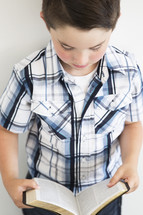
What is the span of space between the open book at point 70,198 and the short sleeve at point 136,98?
191 mm

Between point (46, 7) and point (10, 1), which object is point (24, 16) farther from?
point (46, 7)

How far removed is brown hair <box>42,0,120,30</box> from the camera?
519mm

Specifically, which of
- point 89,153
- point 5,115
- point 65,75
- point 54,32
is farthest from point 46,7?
point 89,153

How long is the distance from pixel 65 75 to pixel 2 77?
0.21 meters

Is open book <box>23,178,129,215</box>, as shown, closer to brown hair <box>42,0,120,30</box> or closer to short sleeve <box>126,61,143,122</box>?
short sleeve <box>126,61,143,122</box>

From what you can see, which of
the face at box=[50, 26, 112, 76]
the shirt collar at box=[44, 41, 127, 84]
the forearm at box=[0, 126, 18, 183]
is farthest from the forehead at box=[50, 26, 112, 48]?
the forearm at box=[0, 126, 18, 183]

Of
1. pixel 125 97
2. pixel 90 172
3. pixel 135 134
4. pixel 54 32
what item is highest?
pixel 54 32

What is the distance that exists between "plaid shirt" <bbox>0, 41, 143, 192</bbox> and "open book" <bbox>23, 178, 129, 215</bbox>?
0.10 meters

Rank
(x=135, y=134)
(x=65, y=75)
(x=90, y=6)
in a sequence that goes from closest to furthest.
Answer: (x=90, y=6), (x=65, y=75), (x=135, y=134)

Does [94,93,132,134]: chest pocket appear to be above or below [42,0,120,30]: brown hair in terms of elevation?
below

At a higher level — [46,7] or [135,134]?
[46,7]

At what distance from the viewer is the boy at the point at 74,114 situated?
0.71m

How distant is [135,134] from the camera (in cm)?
82

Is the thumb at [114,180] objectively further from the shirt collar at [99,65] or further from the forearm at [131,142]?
the shirt collar at [99,65]
